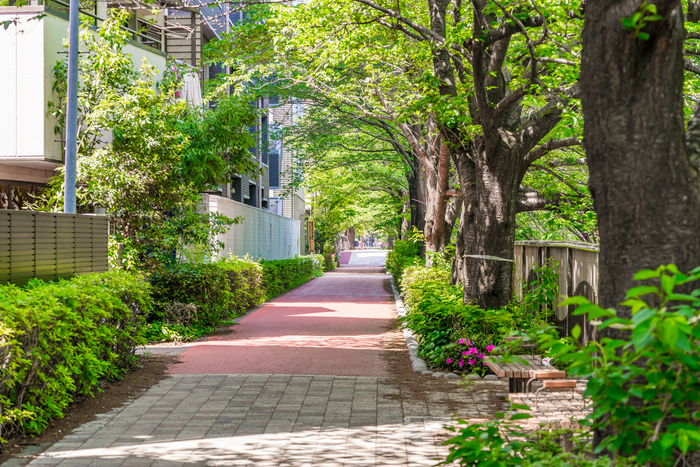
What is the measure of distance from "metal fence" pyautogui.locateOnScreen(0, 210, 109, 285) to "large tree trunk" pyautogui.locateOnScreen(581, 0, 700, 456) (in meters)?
6.50

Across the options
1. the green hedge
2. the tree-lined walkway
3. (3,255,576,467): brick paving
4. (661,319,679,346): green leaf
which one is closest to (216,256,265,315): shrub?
the green hedge

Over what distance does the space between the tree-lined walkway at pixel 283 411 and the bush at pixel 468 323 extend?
0.52m

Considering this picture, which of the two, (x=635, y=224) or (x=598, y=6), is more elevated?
(x=598, y=6)

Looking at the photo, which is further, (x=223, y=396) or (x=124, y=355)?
(x=124, y=355)

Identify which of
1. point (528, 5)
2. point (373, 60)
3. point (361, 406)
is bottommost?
point (361, 406)

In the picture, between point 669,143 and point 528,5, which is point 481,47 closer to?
point 528,5

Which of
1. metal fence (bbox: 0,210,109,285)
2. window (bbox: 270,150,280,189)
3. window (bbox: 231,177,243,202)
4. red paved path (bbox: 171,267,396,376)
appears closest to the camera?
metal fence (bbox: 0,210,109,285)

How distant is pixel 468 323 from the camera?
9.67 m

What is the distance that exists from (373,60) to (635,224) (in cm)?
1126

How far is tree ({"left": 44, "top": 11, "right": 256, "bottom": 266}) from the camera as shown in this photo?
12.1 metres

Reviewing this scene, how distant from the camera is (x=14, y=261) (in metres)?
7.50

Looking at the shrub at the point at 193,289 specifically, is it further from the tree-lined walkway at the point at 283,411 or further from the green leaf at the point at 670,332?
the green leaf at the point at 670,332

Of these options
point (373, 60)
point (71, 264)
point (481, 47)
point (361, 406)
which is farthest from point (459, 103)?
point (71, 264)

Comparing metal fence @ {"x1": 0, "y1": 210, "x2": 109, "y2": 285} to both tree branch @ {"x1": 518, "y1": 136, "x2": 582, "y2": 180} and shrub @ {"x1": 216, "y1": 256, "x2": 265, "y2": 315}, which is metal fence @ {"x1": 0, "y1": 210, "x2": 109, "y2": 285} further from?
tree branch @ {"x1": 518, "y1": 136, "x2": 582, "y2": 180}
